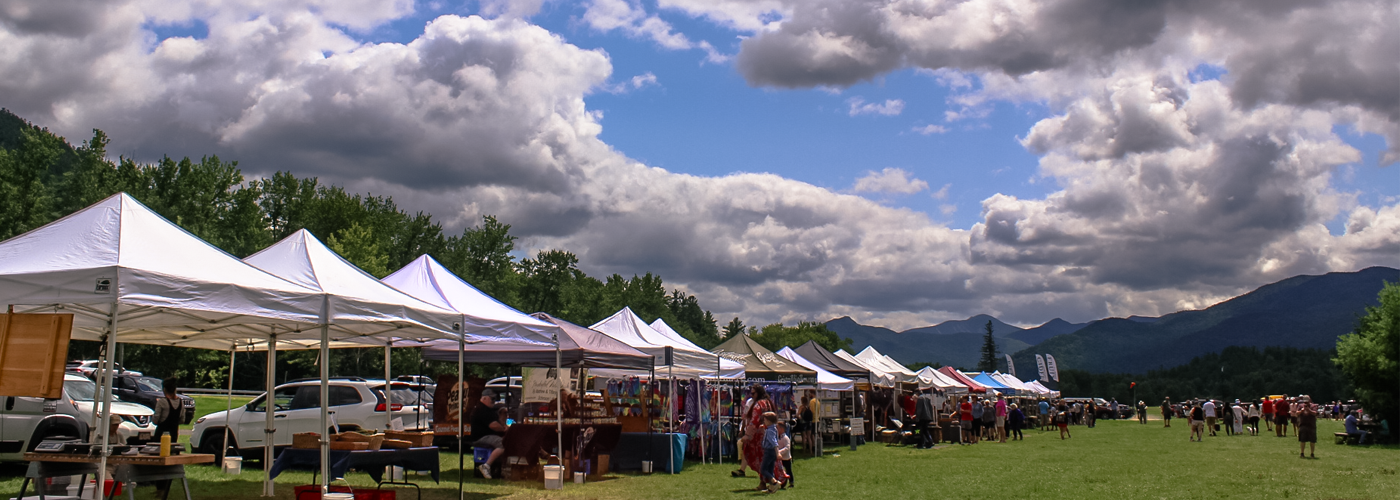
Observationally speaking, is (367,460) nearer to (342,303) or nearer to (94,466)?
(342,303)

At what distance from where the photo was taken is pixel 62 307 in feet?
30.9

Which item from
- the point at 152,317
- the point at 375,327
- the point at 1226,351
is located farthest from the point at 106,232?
the point at 1226,351

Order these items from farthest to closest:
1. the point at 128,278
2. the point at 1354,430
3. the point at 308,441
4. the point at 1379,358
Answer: the point at 1379,358
the point at 1354,430
the point at 308,441
the point at 128,278

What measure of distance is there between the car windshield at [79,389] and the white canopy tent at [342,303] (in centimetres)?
537

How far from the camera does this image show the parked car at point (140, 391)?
26.1m

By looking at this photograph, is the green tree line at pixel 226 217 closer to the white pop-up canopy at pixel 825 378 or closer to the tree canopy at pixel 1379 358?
the white pop-up canopy at pixel 825 378

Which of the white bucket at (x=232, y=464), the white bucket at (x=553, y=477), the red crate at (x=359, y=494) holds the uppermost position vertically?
the white bucket at (x=232, y=464)

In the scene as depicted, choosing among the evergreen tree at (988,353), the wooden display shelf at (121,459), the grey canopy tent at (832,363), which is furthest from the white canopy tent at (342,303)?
the evergreen tree at (988,353)

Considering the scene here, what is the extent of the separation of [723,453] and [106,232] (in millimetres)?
14414

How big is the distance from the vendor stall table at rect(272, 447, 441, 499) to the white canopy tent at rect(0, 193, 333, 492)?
164 cm

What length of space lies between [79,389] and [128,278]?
8.90 metres

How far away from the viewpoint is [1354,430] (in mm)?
30047

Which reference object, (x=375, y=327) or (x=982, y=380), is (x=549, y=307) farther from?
(x=375, y=327)

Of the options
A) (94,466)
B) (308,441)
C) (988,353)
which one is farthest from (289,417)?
(988,353)
